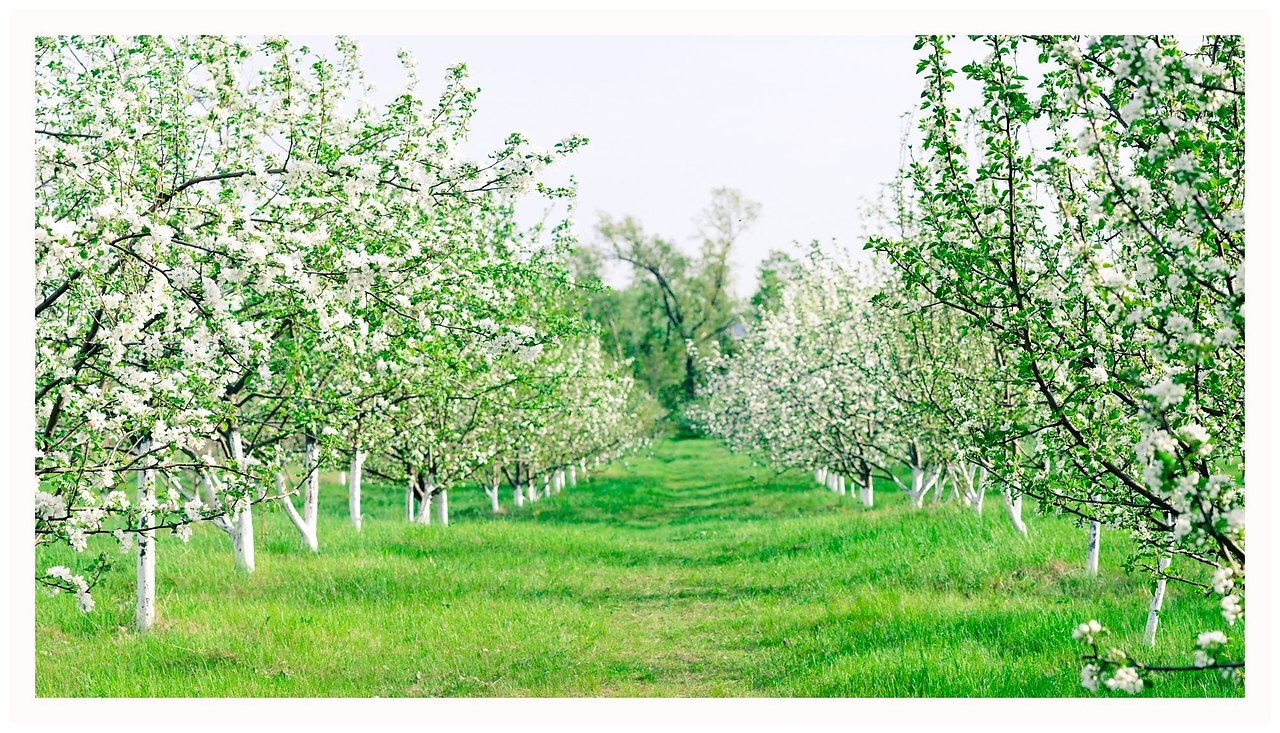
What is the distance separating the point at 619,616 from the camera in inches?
498

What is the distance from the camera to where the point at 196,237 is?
21.3 feet

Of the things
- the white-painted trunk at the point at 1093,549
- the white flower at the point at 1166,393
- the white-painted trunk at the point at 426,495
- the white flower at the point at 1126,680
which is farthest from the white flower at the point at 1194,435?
the white-painted trunk at the point at 426,495

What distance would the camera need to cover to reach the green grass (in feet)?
30.2

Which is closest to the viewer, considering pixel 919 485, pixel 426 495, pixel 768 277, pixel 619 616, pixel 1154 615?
pixel 1154 615

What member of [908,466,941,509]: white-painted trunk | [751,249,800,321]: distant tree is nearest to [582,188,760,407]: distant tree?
[751,249,800,321]: distant tree

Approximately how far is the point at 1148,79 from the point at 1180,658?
5969 millimetres

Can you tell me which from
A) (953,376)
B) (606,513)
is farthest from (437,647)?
Result: (606,513)

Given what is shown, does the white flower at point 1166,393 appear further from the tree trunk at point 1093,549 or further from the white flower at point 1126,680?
the tree trunk at point 1093,549

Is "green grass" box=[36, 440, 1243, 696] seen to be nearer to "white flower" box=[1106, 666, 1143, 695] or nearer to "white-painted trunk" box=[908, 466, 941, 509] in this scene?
"white-painted trunk" box=[908, 466, 941, 509]

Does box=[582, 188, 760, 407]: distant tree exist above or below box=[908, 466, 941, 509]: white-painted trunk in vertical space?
above

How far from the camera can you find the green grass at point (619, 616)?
9.21 meters

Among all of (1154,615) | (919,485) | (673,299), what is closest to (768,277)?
(673,299)

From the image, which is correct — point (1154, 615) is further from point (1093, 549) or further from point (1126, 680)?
point (1126, 680)

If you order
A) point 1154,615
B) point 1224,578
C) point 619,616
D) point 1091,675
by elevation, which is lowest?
point 619,616
